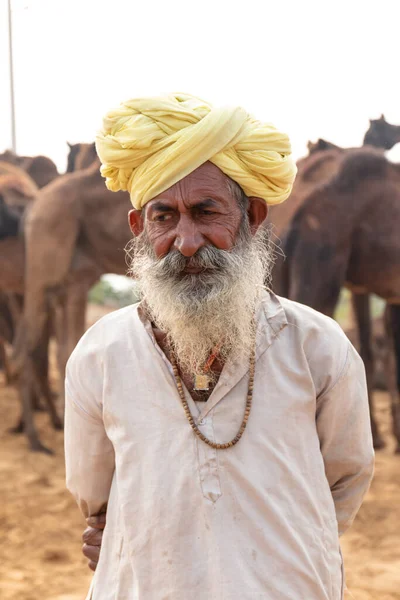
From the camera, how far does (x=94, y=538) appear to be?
212 cm

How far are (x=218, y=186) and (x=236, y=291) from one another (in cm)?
25

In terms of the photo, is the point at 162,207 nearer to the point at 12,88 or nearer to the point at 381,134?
the point at 381,134

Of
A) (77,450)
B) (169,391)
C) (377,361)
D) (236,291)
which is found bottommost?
(377,361)

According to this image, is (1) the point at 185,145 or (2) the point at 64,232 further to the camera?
(2) the point at 64,232

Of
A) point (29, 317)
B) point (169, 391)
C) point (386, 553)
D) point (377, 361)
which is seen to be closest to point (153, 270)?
point (169, 391)

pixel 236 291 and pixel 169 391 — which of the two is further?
pixel 236 291

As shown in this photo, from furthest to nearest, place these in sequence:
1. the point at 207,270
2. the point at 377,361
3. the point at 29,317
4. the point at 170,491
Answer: the point at 377,361 < the point at 29,317 < the point at 207,270 < the point at 170,491

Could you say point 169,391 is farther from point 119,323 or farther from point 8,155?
point 8,155

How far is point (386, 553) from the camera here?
4.72 meters

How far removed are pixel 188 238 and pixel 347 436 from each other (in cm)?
59

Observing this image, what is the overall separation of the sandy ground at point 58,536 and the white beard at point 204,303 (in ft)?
8.22

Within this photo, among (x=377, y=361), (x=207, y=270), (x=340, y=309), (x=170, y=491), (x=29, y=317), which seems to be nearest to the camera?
(x=170, y=491)

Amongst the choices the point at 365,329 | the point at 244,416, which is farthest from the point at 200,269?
the point at 365,329

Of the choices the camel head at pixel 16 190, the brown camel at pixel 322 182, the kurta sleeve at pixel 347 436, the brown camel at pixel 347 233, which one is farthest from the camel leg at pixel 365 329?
the kurta sleeve at pixel 347 436
